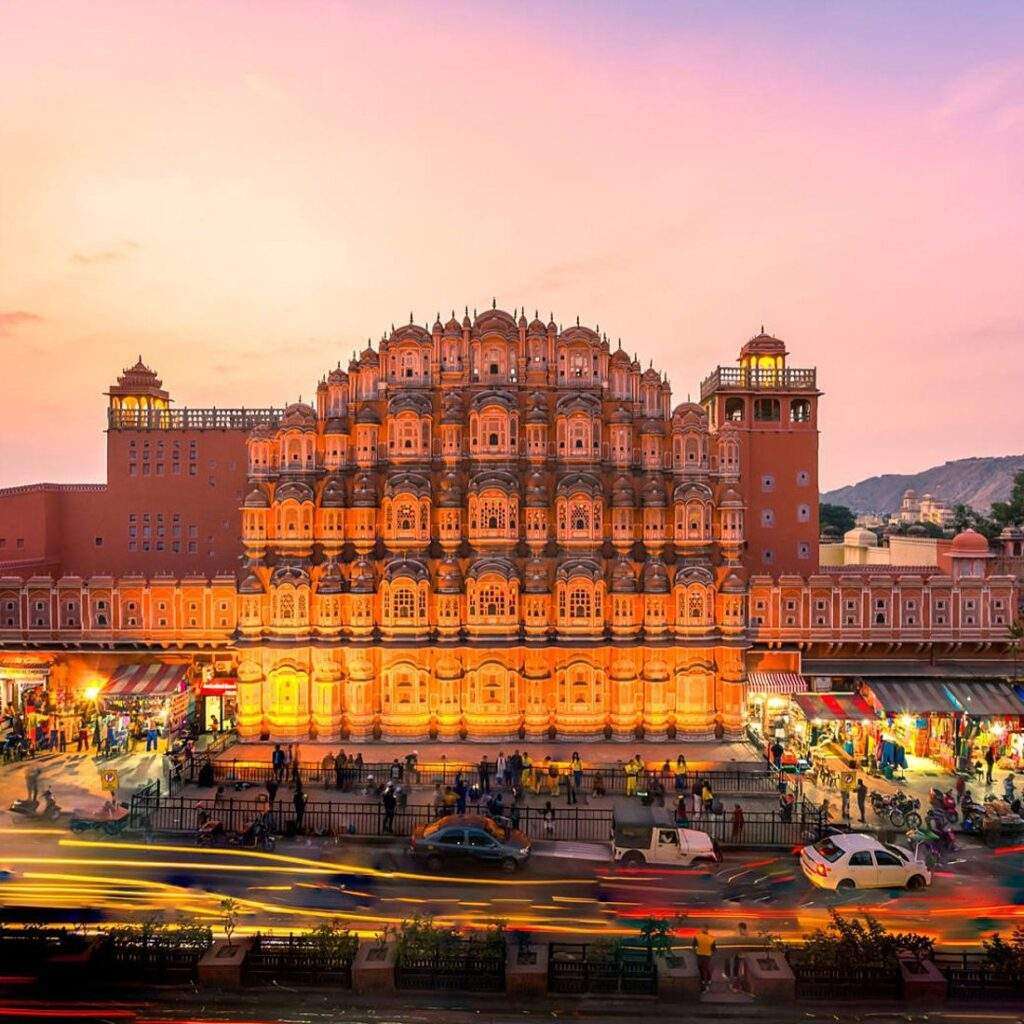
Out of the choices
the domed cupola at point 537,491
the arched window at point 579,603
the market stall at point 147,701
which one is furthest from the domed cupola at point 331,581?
the arched window at point 579,603

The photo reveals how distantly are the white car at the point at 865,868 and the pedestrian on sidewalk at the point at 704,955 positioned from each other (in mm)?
Result: 7239

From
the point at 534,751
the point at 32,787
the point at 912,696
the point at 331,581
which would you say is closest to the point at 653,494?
the point at 534,751

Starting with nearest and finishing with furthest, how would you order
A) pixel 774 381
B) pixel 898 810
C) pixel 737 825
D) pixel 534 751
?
pixel 737 825, pixel 898 810, pixel 534 751, pixel 774 381

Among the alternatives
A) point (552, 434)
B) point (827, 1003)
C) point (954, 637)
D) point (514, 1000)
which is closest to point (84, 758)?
point (552, 434)

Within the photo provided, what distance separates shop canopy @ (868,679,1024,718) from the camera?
3903 cm

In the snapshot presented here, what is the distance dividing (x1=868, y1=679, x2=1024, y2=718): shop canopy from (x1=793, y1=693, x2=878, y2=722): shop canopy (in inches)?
32.4

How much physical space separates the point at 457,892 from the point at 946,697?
84.1ft

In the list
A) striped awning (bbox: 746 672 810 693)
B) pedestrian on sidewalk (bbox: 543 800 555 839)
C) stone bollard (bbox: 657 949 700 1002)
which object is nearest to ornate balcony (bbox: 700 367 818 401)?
striped awning (bbox: 746 672 810 693)

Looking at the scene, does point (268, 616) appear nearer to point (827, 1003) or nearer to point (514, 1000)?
point (514, 1000)

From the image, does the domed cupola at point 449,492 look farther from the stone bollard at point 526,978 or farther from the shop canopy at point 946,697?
the stone bollard at point 526,978

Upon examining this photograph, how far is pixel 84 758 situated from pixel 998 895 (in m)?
34.4

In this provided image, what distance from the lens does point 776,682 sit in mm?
41562

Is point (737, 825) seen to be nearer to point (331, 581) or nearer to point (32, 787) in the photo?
point (331, 581)

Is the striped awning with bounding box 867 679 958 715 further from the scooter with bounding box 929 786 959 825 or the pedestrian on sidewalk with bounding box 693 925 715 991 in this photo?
the pedestrian on sidewalk with bounding box 693 925 715 991
